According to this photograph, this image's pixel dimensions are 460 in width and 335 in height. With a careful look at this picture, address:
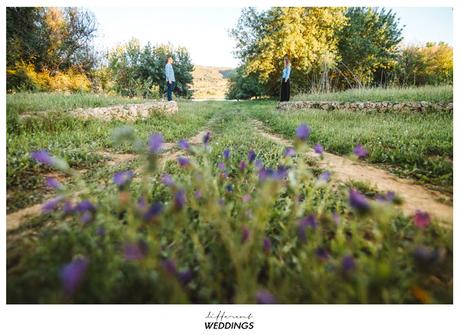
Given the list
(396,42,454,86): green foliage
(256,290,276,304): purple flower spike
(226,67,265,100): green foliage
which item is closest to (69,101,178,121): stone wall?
(256,290,276,304): purple flower spike

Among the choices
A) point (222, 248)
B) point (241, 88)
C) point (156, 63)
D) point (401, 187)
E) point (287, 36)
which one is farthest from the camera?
point (241, 88)

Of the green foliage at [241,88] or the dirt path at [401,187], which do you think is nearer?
the dirt path at [401,187]

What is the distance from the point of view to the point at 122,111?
6809 mm

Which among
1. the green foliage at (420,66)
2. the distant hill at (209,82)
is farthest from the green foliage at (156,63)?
the green foliage at (420,66)

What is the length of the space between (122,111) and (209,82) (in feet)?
77.5

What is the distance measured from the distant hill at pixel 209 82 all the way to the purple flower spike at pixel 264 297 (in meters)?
24.7

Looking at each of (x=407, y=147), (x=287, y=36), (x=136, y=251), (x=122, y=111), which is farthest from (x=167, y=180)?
(x=287, y=36)

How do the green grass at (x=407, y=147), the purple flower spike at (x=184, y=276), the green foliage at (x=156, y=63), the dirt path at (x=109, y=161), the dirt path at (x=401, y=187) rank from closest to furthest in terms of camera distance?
1. the purple flower spike at (x=184, y=276)
2. the dirt path at (x=109, y=161)
3. the dirt path at (x=401, y=187)
4. the green grass at (x=407, y=147)
5. the green foliage at (x=156, y=63)

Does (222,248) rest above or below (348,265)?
below

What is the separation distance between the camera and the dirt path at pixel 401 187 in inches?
78.0

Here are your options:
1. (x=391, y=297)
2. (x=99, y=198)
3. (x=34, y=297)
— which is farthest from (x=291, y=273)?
(x=99, y=198)

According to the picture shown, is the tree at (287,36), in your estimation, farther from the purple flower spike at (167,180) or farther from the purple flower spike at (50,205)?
the purple flower spike at (50,205)

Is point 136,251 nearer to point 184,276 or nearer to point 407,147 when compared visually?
point 184,276

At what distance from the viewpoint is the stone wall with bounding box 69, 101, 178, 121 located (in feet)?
18.6
